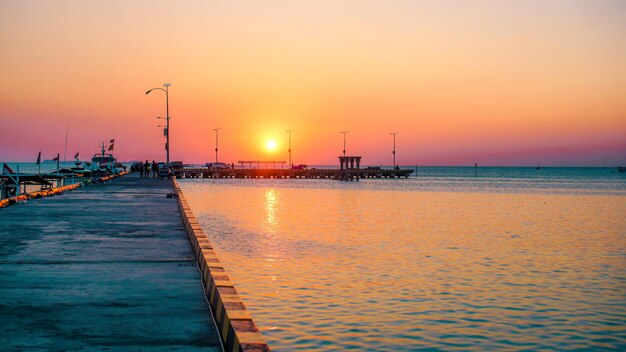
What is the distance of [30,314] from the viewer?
8.16 meters

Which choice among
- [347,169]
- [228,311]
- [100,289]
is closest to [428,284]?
[100,289]

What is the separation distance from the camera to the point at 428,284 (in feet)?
51.1

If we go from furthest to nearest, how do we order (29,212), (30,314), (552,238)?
1. (552,238)
2. (29,212)
3. (30,314)

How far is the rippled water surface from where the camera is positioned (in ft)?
35.5

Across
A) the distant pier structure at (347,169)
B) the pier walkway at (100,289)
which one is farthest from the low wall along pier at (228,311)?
the distant pier structure at (347,169)

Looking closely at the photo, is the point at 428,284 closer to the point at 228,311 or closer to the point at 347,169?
the point at 228,311

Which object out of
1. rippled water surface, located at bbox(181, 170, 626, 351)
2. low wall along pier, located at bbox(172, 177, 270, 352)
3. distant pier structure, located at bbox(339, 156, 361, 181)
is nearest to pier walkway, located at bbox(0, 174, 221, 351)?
low wall along pier, located at bbox(172, 177, 270, 352)

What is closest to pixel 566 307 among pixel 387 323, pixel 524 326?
pixel 524 326

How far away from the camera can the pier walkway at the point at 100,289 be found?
23.5ft

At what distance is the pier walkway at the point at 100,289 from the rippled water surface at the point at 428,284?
1838mm

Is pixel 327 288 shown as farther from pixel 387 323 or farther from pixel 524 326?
pixel 524 326

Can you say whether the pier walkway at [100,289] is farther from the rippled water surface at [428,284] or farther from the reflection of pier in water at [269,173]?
the reflection of pier in water at [269,173]

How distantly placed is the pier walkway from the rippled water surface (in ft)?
6.03

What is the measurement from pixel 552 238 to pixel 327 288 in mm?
15858
